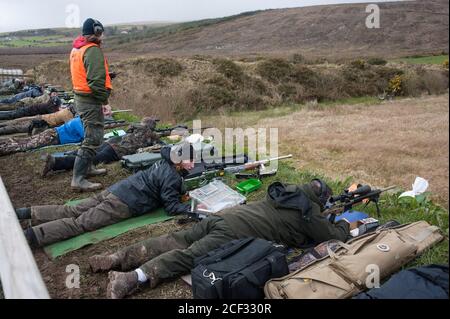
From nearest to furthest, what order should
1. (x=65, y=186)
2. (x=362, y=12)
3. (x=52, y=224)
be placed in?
(x=52, y=224) → (x=65, y=186) → (x=362, y=12)

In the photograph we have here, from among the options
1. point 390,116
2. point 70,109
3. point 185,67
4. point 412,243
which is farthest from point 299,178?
point 185,67

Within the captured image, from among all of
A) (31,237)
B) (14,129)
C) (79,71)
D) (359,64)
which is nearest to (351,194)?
(31,237)

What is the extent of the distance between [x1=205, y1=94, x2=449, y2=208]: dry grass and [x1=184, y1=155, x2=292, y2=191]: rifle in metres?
1.36

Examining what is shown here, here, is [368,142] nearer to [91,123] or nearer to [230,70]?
[91,123]

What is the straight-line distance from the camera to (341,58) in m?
26.5

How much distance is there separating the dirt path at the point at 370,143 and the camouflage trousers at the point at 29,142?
5330 millimetres

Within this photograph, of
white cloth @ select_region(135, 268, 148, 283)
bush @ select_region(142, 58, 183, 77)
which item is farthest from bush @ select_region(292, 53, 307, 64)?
white cloth @ select_region(135, 268, 148, 283)

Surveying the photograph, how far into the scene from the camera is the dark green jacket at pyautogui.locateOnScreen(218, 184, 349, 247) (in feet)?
13.6

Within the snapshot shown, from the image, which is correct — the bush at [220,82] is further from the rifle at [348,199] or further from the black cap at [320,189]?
the black cap at [320,189]

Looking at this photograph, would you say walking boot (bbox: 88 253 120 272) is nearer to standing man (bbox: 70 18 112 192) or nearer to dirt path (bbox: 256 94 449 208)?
standing man (bbox: 70 18 112 192)

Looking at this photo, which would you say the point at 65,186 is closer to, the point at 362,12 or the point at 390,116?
the point at 390,116

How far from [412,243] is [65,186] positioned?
5.15 metres
